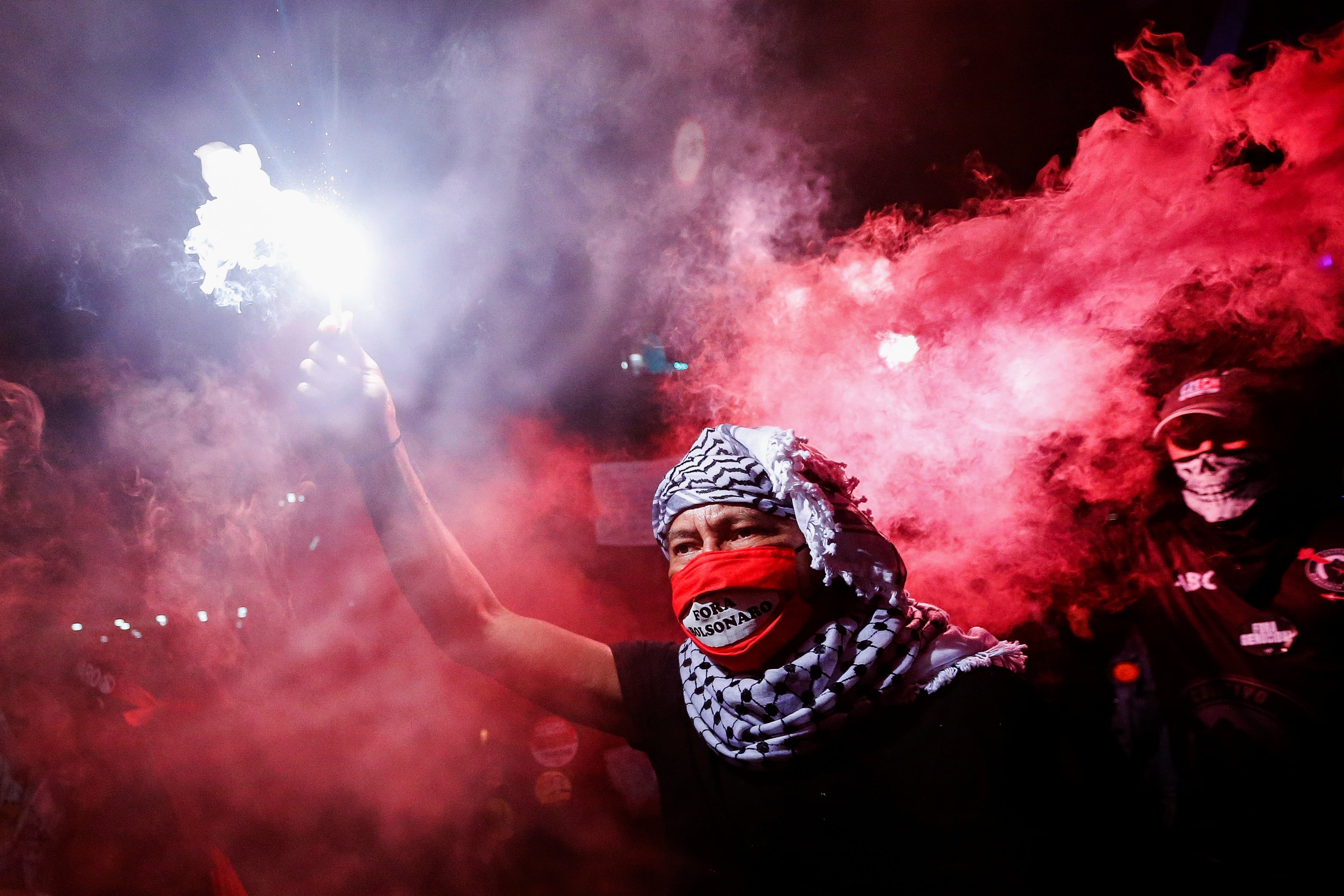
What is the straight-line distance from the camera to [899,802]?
169 cm

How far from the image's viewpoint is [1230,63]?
2.73 meters

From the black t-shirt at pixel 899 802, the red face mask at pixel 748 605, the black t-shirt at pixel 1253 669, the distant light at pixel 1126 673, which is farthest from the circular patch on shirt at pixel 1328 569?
the red face mask at pixel 748 605

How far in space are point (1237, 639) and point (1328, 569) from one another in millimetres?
510

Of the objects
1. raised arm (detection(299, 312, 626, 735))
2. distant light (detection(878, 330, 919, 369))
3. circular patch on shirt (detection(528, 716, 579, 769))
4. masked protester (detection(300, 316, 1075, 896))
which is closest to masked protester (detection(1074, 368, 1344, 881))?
distant light (detection(878, 330, 919, 369))

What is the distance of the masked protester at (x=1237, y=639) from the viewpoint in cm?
258

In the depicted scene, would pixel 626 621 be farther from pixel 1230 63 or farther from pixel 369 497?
pixel 1230 63

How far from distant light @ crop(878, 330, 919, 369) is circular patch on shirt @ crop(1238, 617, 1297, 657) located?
213cm

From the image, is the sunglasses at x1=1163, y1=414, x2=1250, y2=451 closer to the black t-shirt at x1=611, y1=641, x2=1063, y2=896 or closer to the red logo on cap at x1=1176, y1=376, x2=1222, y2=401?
the red logo on cap at x1=1176, y1=376, x2=1222, y2=401

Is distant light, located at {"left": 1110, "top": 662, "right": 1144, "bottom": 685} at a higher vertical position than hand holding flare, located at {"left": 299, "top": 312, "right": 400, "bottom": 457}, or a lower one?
lower

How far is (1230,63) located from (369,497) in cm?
466

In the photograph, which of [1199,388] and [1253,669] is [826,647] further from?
[1199,388]

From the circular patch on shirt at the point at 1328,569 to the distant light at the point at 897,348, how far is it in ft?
6.92

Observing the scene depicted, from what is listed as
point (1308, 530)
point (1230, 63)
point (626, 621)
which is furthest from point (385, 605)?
point (1230, 63)

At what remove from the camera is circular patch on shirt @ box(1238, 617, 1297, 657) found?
268 cm
